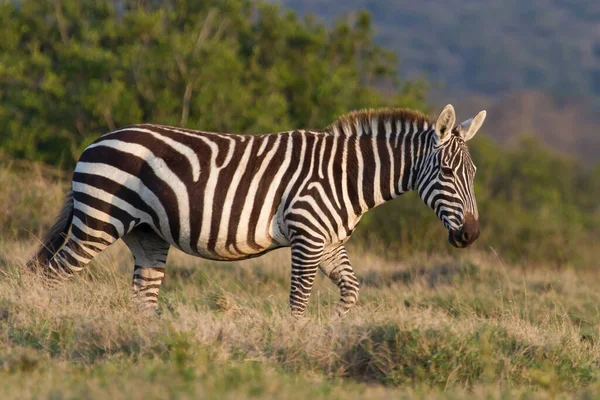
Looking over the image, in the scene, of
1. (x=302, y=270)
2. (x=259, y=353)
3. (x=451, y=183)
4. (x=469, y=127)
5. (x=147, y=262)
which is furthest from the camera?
(x=147, y=262)

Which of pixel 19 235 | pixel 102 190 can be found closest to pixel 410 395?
pixel 102 190

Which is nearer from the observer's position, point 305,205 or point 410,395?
point 410,395

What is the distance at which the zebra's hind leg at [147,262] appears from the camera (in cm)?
872

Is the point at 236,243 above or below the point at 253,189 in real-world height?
below

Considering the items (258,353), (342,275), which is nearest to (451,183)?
(342,275)

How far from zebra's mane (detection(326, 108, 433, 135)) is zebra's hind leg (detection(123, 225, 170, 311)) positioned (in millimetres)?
2076

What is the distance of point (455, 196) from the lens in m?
8.23

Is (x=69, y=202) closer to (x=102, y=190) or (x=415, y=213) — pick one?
(x=102, y=190)

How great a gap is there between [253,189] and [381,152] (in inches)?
52.1

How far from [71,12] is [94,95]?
4.66 metres

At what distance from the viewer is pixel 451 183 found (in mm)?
8250

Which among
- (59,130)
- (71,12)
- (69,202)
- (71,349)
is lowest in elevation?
(71,349)

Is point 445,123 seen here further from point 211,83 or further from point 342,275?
point 211,83

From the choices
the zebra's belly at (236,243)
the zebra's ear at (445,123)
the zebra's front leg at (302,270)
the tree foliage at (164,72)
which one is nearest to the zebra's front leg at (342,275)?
the zebra's front leg at (302,270)
